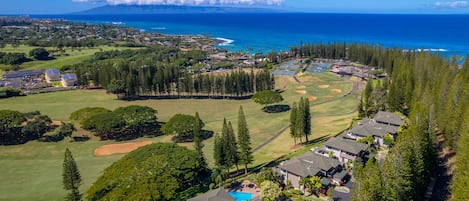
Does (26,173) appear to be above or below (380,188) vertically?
below

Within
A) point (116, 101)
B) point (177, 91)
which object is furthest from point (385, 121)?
point (116, 101)

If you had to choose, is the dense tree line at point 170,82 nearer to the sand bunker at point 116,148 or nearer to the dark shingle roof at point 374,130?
the sand bunker at point 116,148

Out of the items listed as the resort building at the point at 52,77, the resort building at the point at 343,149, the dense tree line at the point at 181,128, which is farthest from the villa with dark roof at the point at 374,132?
the resort building at the point at 52,77

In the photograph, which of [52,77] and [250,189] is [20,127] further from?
[52,77]

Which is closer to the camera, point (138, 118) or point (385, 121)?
point (385, 121)

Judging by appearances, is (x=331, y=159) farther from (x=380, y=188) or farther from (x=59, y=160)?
(x=59, y=160)

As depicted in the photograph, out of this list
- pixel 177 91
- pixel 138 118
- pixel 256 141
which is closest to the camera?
pixel 256 141

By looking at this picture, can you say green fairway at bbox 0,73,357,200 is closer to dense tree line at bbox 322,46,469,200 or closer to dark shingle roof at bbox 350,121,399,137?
dark shingle roof at bbox 350,121,399,137
